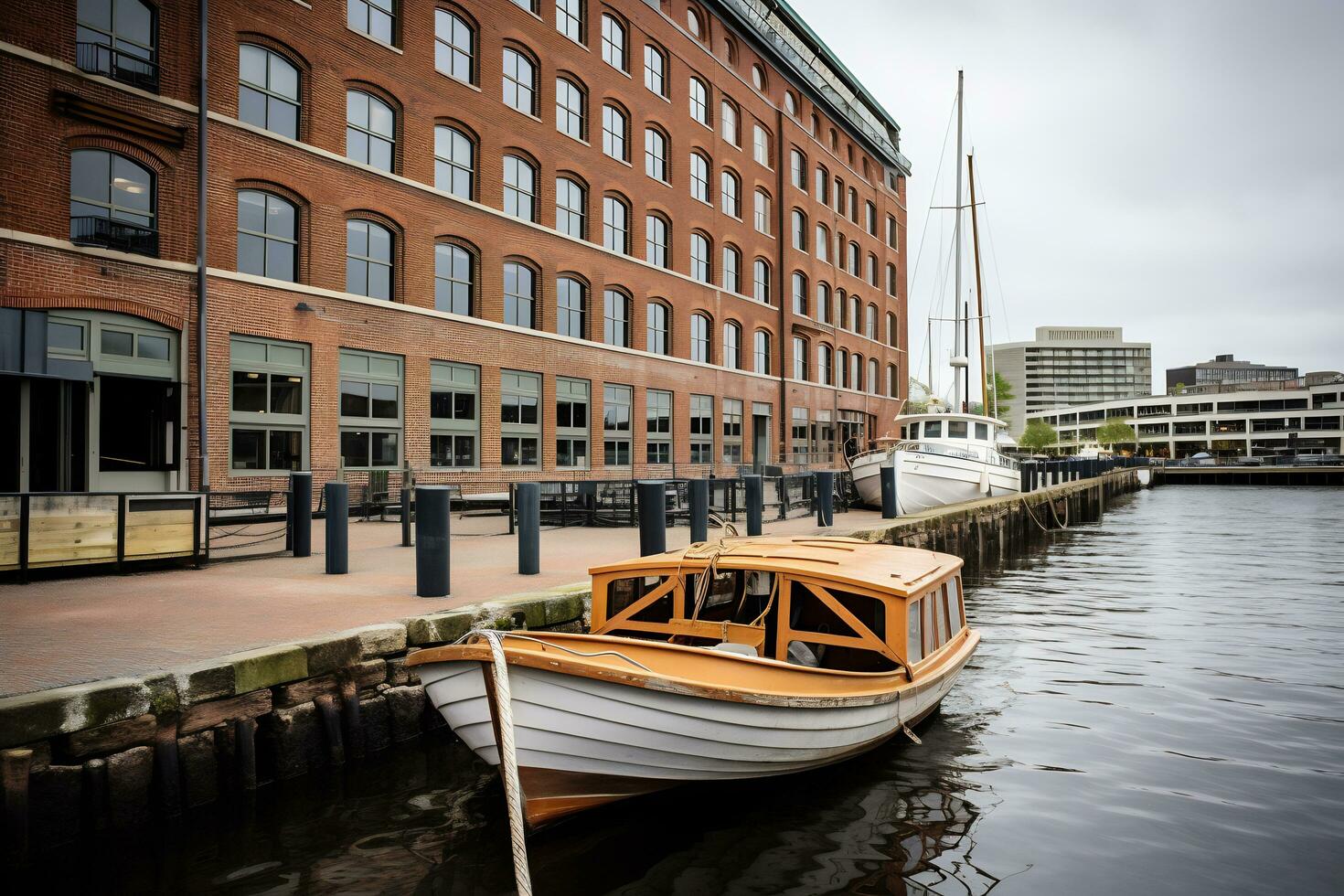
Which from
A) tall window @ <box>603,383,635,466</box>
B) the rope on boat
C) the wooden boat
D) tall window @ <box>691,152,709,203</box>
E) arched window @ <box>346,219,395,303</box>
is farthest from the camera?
tall window @ <box>691,152,709,203</box>

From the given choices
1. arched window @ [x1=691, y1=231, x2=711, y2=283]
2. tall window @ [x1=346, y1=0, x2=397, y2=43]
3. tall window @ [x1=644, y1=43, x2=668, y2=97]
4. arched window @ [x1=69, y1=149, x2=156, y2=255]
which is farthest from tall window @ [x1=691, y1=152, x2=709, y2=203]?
arched window @ [x1=69, y1=149, x2=156, y2=255]

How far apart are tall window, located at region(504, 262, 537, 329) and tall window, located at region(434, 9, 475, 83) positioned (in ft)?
17.4

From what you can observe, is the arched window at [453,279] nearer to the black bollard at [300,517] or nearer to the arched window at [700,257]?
the arched window at [700,257]

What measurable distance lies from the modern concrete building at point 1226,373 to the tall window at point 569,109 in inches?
6765

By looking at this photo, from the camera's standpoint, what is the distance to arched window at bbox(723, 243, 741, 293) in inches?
1374

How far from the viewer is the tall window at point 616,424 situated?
27891 millimetres

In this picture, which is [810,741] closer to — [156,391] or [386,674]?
[386,674]

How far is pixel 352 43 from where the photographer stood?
20.2 metres

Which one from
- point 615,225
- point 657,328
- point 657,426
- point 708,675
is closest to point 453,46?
point 615,225

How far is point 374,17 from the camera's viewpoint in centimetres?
2097

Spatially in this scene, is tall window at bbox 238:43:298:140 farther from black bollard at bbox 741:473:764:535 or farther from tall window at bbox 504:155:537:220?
black bollard at bbox 741:473:764:535

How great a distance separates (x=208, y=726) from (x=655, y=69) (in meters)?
30.2

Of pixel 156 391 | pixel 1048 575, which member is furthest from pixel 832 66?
pixel 156 391

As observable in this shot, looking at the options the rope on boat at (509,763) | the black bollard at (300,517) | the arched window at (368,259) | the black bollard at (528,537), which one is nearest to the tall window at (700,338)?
the arched window at (368,259)
